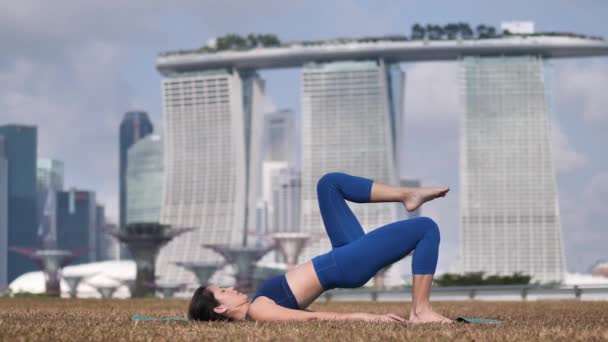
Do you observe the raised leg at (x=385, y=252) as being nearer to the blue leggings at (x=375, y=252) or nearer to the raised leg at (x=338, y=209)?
the blue leggings at (x=375, y=252)

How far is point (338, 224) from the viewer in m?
12.5

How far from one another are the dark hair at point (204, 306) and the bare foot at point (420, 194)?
2.42 metres

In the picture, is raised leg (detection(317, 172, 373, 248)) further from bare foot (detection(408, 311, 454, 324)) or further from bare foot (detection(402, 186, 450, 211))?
bare foot (detection(408, 311, 454, 324))

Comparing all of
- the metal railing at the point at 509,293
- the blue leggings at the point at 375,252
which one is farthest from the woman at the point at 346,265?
the metal railing at the point at 509,293

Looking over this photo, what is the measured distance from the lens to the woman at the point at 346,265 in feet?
39.7

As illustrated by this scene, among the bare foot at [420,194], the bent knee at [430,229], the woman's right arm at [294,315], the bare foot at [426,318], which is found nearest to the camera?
the woman's right arm at [294,315]

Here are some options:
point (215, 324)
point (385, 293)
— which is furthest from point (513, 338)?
point (385, 293)

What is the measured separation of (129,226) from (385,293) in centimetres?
7011

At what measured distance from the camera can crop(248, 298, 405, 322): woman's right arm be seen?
11828mm

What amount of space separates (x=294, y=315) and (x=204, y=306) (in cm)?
107

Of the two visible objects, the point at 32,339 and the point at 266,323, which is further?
the point at 266,323

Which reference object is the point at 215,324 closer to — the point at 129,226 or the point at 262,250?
the point at 129,226

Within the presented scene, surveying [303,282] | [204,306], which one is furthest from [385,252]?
[204,306]

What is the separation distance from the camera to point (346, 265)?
12133 millimetres
